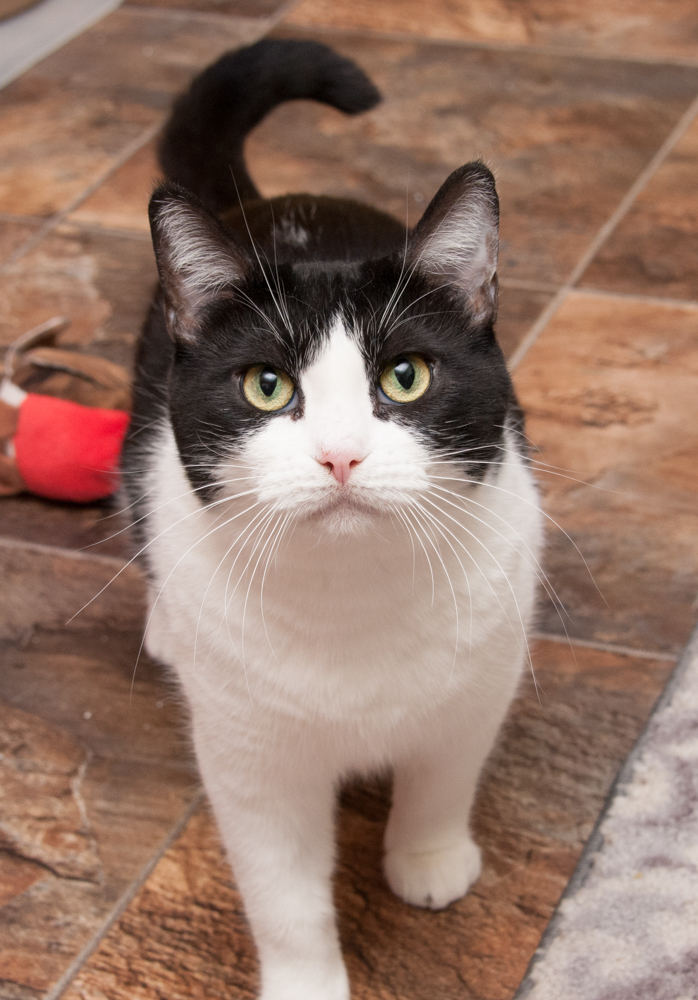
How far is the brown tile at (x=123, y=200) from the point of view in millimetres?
2453

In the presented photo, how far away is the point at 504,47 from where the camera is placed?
304 cm

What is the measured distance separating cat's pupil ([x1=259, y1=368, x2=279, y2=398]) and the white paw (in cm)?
62

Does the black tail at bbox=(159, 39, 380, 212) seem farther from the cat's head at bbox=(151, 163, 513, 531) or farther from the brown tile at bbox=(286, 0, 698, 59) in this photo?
the brown tile at bbox=(286, 0, 698, 59)

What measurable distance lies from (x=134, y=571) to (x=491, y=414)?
2.85ft

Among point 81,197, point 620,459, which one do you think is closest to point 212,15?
point 81,197

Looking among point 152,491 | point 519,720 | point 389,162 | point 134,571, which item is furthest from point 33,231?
point 519,720

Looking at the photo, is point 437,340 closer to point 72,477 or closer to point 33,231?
point 72,477

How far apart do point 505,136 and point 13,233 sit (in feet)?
4.03

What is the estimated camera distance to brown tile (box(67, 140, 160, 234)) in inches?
96.6

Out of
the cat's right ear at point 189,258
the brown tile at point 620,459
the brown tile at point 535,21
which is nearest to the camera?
the cat's right ear at point 189,258

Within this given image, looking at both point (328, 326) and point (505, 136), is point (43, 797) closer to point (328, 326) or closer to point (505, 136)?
point (328, 326)

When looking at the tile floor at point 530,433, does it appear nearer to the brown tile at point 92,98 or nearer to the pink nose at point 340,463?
the brown tile at point 92,98

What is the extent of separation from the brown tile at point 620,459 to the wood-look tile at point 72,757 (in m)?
0.62

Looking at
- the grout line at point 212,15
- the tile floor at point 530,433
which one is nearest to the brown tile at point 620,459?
the tile floor at point 530,433
